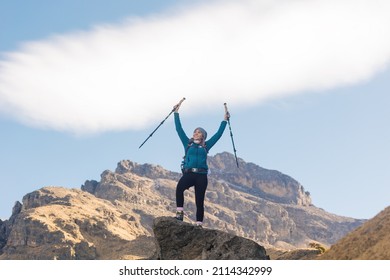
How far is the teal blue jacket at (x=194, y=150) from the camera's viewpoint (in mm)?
16547

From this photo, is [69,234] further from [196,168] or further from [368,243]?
[368,243]

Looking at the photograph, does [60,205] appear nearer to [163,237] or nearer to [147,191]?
[147,191]

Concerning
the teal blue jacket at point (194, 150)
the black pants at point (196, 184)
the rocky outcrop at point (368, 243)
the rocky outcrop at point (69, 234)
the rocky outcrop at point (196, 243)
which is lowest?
the rocky outcrop at point (368, 243)

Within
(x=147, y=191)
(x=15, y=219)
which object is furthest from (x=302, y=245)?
(x=15, y=219)

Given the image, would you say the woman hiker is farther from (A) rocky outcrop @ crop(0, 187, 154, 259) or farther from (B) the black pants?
(A) rocky outcrop @ crop(0, 187, 154, 259)

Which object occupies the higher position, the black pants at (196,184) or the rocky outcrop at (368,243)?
the black pants at (196,184)

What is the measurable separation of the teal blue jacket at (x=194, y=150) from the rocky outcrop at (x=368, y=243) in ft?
17.5

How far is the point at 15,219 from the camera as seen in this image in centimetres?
10294

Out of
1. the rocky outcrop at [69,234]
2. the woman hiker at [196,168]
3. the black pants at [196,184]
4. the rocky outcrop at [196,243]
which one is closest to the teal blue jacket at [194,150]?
the woman hiker at [196,168]

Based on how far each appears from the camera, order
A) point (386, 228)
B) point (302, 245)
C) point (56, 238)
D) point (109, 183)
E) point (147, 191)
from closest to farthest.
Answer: point (386, 228)
point (56, 238)
point (109, 183)
point (147, 191)
point (302, 245)

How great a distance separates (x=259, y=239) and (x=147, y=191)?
140ft

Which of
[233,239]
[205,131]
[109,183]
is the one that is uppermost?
[109,183]

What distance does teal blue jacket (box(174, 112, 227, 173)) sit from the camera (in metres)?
16.5

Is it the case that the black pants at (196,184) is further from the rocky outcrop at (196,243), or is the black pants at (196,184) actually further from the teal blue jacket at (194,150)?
the rocky outcrop at (196,243)
